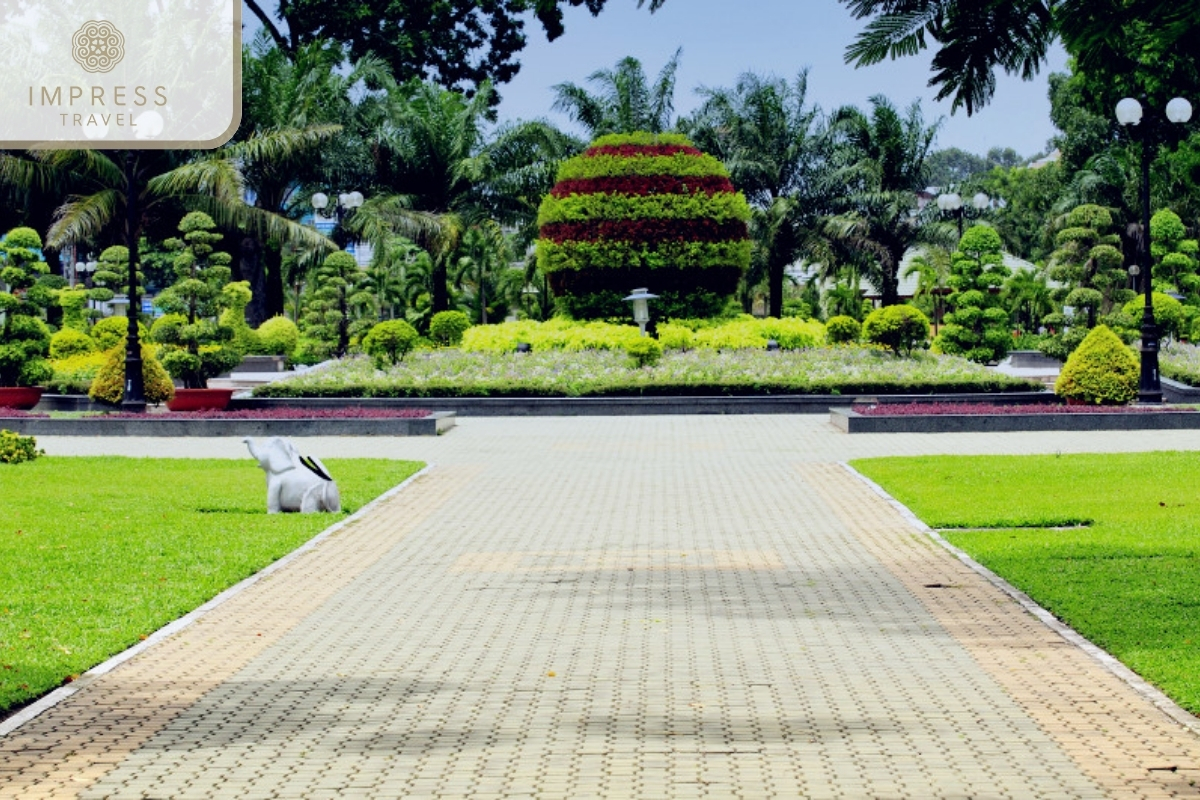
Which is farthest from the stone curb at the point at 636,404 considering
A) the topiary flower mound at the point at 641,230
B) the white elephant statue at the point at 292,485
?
the white elephant statue at the point at 292,485

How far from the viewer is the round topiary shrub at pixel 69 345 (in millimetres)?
36188

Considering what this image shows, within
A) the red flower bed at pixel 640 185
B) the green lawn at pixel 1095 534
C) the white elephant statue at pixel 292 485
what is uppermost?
the red flower bed at pixel 640 185

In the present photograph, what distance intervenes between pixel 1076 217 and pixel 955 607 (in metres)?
31.7

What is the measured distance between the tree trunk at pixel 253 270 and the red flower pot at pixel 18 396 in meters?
17.8

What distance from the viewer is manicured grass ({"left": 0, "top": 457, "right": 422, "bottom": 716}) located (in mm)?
9016

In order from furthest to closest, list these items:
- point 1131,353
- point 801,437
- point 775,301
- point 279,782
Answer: point 775,301 → point 1131,353 → point 801,437 → point 279,782

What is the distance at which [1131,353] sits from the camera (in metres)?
26.4

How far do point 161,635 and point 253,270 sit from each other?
38.9 metres

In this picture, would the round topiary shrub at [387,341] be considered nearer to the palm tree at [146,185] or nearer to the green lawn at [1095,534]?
the palm tree at [146,185]

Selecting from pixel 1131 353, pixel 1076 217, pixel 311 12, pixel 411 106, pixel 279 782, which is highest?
pixel 311 12

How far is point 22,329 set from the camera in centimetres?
2917

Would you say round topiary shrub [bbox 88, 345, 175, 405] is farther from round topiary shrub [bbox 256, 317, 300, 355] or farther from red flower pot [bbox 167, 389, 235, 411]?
round topiary shrub [bbox 256, 317, 300, 355]

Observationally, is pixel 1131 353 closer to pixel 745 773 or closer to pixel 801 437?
pixel 801 437

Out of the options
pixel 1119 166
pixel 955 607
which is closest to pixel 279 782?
pixel 955 607
